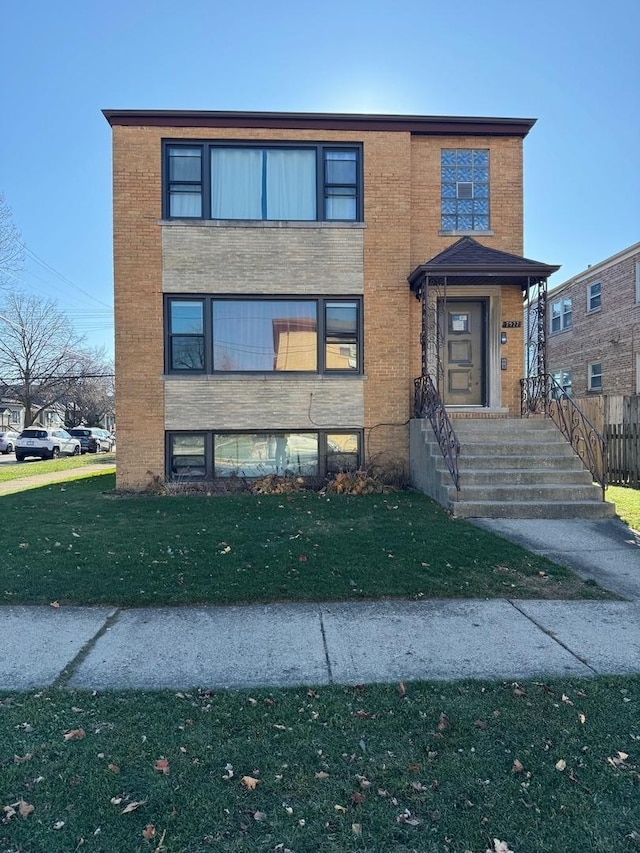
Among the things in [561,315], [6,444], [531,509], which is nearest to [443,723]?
[531,509]

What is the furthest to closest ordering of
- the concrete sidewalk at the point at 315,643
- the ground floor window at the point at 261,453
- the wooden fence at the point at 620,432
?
the wooden fence at the point at 620,432, the ground floor window at the point at 261,453, the concrete sidewalk at the point at 315,643

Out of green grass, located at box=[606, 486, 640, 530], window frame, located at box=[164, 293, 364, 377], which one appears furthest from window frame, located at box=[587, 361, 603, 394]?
window frame, located at box=[164, 293, 364, 377]

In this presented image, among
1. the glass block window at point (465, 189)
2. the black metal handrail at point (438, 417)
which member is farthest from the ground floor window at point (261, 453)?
the glass block window at point (465, 189)

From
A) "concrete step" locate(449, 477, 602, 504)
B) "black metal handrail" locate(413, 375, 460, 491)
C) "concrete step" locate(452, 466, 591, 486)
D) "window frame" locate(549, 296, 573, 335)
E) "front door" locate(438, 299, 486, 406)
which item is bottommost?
"concrete step" locate(449, 477, 602, 504)

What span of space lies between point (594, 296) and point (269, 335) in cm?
1715

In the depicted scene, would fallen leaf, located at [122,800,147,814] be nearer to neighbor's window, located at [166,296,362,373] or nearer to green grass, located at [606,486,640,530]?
green grass, located at [606,486,640,530]

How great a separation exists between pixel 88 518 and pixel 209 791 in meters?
6.54

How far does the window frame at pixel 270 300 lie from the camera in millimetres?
10914

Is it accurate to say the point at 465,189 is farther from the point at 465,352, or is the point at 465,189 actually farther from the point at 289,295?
the point at 289,295

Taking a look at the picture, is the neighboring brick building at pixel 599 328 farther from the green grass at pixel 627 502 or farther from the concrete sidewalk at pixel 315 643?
the concrete sidewalk at pixel 315 643

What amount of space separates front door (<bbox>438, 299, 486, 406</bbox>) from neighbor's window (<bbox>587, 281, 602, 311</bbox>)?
13.5 meters

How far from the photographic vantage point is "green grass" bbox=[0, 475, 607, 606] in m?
5.03

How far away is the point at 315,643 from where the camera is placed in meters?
4.01

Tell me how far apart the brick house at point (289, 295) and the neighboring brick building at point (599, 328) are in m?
10.3
